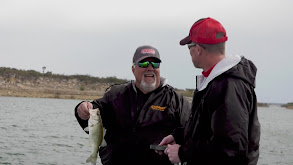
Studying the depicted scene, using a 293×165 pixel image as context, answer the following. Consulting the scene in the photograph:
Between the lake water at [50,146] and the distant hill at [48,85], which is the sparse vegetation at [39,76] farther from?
the lake water at [50,146]

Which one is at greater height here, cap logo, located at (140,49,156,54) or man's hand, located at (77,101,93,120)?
cap logo, located at (140,49,156,54)

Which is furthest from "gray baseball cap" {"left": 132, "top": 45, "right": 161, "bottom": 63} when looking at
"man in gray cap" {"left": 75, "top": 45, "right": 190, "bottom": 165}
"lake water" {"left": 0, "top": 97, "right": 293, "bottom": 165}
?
"lake water" {"left": 0, "top": 97, "right": 293, "bottom": 165}

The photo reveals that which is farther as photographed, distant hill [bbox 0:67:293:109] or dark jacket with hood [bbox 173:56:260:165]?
distant hill [bbox 0:67:293:109]

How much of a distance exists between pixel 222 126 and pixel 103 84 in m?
67.9

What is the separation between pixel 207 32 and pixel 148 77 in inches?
84.2

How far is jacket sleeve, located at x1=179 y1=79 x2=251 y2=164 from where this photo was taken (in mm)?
2717

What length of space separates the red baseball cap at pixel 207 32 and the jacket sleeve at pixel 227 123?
0.46 m

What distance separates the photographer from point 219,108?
2781mm

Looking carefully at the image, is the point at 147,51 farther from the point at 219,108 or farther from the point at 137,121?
the point at 219,108

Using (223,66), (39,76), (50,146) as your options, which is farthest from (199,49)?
(39,76)

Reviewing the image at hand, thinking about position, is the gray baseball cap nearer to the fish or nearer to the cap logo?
the cap logo

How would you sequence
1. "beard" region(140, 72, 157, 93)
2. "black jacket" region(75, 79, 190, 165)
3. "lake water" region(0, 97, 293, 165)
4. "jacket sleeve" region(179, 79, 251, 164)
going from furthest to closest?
"lake water" region(0, 97, 293, 165)
"beard" region(140, 72, 157, 93)
"black jacket" region(75, 79, 190, 165)
"jacket sleeve" region(179, 79, 251, 164)

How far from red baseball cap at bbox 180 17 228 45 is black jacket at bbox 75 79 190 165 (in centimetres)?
194

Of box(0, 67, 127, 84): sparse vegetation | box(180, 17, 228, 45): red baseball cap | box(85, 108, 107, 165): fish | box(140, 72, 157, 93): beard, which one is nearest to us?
box(180, 17, 228, 45): red baseball cap
